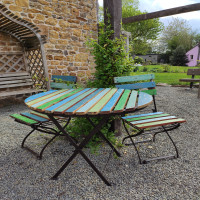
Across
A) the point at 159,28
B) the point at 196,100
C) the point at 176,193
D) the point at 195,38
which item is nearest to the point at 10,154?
the point at 176,193

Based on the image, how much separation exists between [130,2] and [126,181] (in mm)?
32290

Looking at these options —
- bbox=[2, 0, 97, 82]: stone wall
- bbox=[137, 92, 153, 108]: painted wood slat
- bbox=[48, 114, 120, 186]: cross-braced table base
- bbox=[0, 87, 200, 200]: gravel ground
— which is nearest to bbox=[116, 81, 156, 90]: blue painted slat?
bbox=[0, 87, 200, 200]: gravel ground

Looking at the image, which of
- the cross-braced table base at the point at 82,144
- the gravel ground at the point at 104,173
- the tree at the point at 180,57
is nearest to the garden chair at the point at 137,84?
the gravel ground at the point at 104,173

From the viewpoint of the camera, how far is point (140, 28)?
1085 inches

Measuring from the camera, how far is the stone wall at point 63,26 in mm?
5488

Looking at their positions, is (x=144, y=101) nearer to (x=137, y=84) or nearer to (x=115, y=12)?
(x=137, y=84)

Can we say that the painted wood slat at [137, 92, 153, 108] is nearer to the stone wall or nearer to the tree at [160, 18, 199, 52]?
the stone wall

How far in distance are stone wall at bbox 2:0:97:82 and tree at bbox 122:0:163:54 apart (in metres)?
21.4

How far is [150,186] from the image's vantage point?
1.72 metres

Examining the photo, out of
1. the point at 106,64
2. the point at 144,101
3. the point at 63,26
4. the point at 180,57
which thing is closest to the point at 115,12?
the point at 106,64

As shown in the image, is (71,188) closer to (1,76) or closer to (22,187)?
(22,187)

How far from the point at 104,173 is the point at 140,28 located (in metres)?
28.8

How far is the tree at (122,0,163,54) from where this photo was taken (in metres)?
27.0

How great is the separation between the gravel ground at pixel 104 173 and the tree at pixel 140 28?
26.5 metres
